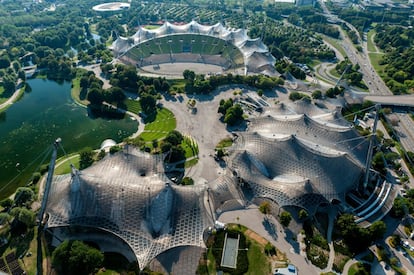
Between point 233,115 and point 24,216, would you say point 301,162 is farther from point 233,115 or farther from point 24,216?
point 24,216

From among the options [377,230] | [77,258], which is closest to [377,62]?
[377,230]

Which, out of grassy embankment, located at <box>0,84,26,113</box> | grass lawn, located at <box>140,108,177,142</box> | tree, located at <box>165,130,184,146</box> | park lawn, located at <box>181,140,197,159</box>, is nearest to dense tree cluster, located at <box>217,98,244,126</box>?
park lawn, located at <box>181,140,197,159</box>

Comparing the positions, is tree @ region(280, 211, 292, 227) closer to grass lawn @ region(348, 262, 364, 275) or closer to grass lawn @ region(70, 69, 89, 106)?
grass lawn @ region(348, 262, 364, 275)

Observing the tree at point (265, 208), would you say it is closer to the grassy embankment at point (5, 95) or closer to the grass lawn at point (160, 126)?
the grass lawn at point (160, 126)

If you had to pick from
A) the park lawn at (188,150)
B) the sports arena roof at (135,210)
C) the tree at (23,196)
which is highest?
the sports arena roof at (135,210)

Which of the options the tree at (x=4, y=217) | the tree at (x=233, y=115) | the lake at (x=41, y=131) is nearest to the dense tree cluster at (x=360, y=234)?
the tree at (x=233, y=115)
